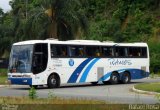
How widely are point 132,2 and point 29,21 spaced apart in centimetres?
2459

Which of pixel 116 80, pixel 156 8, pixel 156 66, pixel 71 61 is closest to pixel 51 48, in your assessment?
pixel 71 61

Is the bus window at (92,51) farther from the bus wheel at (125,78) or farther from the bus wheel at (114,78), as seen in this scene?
the bus wheel at (125,78)

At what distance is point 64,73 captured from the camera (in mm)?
35531

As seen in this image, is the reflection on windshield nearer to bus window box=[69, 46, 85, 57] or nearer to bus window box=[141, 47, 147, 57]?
bus window box=[69, 46, 85, 57]

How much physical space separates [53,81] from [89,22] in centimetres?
2396

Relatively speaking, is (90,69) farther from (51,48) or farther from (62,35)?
(62,35)

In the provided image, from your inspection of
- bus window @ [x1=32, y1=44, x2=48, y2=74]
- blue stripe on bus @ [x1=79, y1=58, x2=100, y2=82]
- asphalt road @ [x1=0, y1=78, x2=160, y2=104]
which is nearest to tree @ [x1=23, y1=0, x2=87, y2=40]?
asphalt road @ [x1=0, y1=78, x2=160, y2=104]

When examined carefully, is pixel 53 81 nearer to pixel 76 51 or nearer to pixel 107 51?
pixel 76 51

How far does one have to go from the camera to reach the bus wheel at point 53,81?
34656mm

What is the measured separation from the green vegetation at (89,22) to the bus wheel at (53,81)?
13.4m

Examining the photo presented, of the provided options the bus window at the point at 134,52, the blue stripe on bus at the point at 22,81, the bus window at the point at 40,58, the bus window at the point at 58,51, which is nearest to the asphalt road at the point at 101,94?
the blue stripe on bus at the point at 22,81

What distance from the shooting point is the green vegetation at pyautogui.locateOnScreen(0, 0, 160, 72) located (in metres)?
48.0

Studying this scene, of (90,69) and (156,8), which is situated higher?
(156,8)

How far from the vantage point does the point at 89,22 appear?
2285 inches
